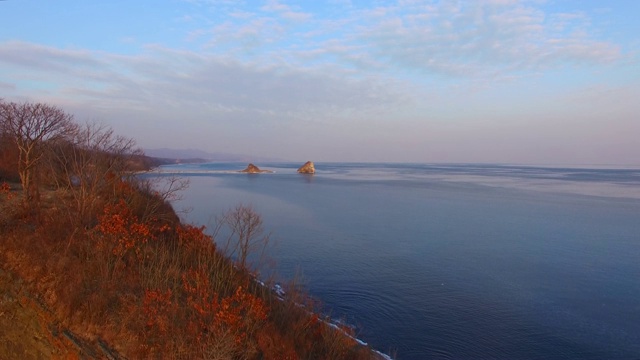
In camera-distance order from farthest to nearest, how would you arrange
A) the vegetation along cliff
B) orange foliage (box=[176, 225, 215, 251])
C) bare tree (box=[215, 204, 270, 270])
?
bare tree (box=[215, 204, 270, 270]) < orange foliage (box=[176, 225, 215, 251]) < the vegetation along cliff

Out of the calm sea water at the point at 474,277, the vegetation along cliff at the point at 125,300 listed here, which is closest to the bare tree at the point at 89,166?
the vegetation along cliff at the point at 125,300

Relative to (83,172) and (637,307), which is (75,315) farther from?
(637,307)

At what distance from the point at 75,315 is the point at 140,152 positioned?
1001 cm

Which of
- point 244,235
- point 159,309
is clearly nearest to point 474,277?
point 244,235

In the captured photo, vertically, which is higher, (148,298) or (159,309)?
(148,298)

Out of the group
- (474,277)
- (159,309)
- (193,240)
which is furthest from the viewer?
(474,277)

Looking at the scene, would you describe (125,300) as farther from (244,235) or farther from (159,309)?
(244,235)

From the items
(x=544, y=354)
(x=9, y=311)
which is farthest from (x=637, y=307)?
(x=9, y=311)

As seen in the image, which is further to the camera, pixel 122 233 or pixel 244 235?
pixel 244 235

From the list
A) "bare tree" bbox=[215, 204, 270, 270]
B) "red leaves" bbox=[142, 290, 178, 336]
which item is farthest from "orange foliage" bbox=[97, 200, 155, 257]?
"bare tree" bbox=[215, 204, 270, 270]

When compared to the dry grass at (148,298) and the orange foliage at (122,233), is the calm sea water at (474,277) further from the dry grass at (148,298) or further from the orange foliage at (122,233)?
the orange foliage at (122,233)

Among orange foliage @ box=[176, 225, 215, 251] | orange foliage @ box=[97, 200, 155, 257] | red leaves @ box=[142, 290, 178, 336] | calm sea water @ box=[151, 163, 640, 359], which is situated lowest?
calm sea water @ box=[151, 163, 640, 359]

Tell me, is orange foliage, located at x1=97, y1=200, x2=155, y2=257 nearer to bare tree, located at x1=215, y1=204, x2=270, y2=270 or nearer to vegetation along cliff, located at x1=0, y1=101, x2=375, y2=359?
vegetation along cliff, located at x1=0, y1=101, x2=375, y2=359

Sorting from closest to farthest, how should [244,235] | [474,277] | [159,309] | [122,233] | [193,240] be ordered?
[159,309], [122,233], [193,240], [474,277], [244,235]
